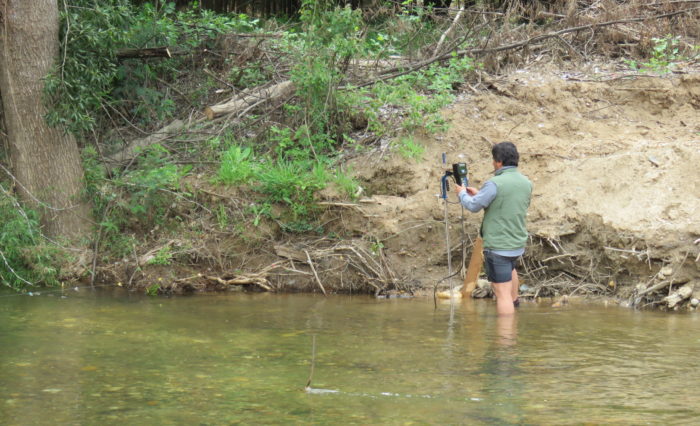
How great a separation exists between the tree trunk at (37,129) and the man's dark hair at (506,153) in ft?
18.2

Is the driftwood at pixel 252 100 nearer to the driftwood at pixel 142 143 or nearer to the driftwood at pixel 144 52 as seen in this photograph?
the driftwood at pixel 142 143

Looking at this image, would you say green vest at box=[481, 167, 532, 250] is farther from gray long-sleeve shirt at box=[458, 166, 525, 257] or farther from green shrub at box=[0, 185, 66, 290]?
green shrub at box=[0, 185, 66, 290]

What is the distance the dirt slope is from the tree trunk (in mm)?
3573

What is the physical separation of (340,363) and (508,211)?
2.51m

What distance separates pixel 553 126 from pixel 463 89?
5.16ft

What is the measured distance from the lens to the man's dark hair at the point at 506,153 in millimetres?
7879

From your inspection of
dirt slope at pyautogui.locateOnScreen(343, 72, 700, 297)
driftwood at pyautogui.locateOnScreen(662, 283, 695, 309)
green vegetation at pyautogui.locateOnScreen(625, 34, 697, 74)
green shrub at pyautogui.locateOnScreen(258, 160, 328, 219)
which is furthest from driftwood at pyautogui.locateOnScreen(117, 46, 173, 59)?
driftwood at pyautogui.locateOnScreen(662, 283, 695, 309)

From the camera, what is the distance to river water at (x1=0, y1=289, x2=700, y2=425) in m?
5.07

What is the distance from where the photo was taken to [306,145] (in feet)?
36.9

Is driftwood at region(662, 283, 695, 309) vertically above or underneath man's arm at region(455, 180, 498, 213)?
underneath

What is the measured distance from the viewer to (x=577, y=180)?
33.4ft

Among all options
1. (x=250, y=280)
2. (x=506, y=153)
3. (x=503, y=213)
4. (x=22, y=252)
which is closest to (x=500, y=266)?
(x=503, y=213)

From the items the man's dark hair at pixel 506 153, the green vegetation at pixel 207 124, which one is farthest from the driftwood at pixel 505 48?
the man's dark hair at pixel 506 153

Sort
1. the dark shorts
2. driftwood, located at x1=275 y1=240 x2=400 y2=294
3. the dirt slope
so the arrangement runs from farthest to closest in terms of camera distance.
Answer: driftwood, located at x1=275 y1=240 x2=400 y2=294 → the dirt slope → the dark shorts
